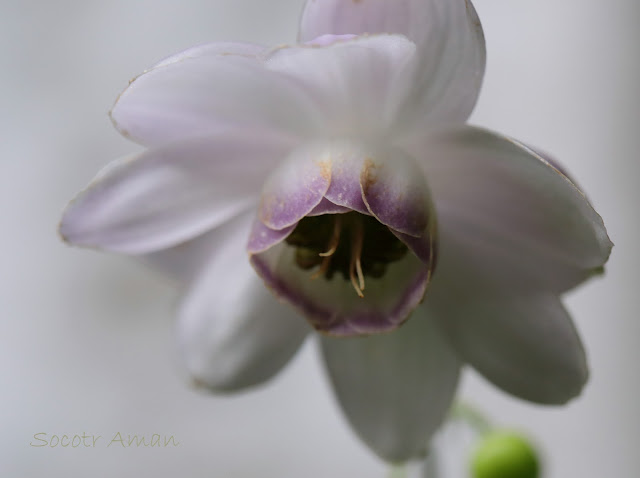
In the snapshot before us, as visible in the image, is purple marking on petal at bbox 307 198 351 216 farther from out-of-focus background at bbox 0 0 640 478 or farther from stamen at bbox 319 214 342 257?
out-of-focus background at bbox 0 0 640 478

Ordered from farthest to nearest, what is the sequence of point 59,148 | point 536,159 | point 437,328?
point 59,148 → point 437,328 → point 536,159

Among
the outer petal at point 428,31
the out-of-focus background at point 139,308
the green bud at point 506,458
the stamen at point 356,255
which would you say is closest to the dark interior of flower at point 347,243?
the stamen at point 356,255

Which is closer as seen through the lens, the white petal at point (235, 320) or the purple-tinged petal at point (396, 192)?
the purple-tinged petal at point (396, 192)

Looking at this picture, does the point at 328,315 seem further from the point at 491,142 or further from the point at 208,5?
the point at 208,5

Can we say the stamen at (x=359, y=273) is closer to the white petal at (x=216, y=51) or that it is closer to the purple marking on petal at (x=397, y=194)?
the purple marking on petal at (x=397, y=194)

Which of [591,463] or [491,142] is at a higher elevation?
[491,142]

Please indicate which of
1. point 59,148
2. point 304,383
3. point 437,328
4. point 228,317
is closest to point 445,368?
point 437,328
